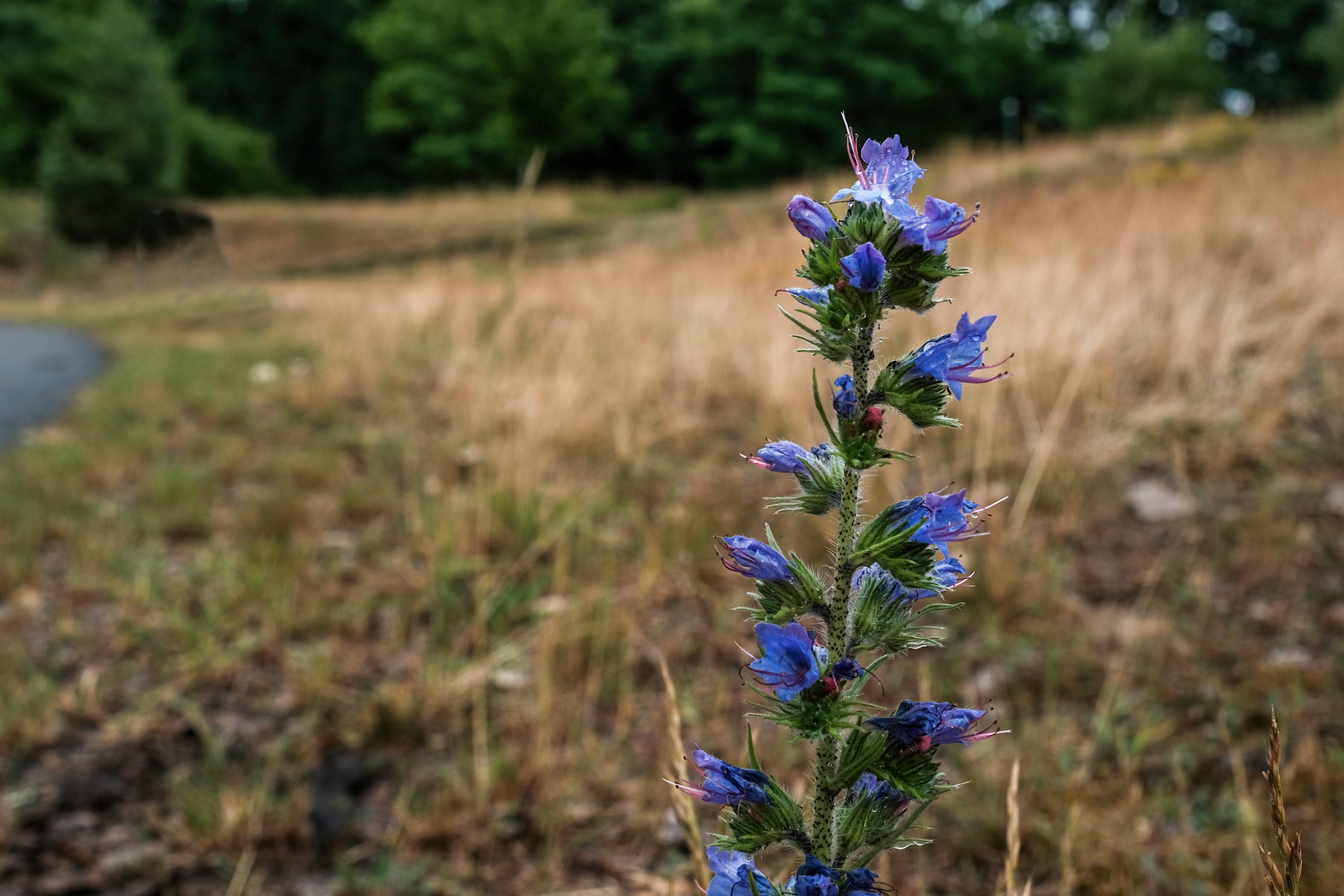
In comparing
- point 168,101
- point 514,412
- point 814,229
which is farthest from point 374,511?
point 168,101

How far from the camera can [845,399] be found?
78 cm

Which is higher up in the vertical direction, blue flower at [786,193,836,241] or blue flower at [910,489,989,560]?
blue flower at [786,193,836,241]

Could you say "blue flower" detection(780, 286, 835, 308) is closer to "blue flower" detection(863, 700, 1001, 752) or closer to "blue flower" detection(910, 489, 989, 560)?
"blue flower" detection(910, 489, 989, 560)

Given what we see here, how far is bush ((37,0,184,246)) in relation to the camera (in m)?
15.3

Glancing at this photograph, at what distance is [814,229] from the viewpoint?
0.82 meters

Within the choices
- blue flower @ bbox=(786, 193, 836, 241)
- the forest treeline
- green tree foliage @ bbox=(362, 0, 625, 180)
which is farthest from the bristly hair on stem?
green tree foliage @ bbox=(362, 0, 625, 180)

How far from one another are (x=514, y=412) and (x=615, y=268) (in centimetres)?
784

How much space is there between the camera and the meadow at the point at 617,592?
7.28 feet

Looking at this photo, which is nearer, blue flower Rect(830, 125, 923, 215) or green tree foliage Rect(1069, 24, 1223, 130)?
blue flower Rect(830, 125, 923, 215)

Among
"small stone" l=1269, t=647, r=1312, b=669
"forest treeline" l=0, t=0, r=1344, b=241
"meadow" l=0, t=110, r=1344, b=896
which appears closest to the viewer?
"meadow" l=0, t=110, r=1344, b=896

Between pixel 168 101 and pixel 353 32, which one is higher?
pixel 353 32

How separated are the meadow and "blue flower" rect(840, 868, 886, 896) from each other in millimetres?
395

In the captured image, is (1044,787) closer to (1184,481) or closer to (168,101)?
(1184,481)

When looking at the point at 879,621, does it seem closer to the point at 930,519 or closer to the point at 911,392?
the point at 930,519
